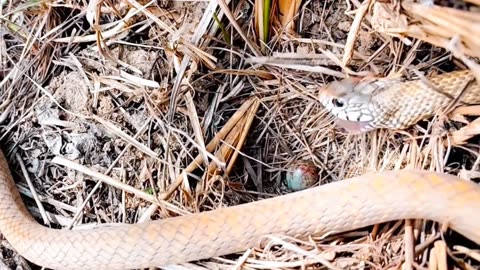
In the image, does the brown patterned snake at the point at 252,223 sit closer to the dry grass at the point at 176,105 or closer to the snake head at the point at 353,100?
the dry grass at the point at 176,105

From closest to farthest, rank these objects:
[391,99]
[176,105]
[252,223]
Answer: [252,223], [391,99], [176,105]

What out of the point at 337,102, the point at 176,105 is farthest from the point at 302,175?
the point at 176,105

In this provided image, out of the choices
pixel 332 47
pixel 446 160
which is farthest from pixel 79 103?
pixel 446 160

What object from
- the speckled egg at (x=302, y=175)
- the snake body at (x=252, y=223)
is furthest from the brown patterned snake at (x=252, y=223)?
the speckled egg at (x=302, y=175)

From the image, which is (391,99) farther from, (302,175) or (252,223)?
(252,223)

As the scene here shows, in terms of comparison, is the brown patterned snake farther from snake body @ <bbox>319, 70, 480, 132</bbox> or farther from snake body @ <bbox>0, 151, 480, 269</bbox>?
snake body @ <bbox>319, 70, 480, 132</bbox>

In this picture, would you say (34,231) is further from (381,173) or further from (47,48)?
(381,173)
